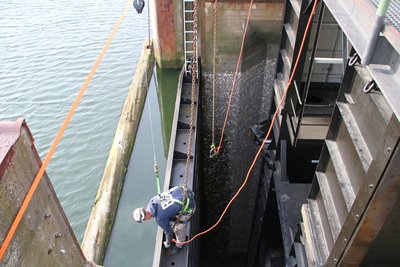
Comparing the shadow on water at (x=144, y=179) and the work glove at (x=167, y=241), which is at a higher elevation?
the work glove at (x=167, y=241)

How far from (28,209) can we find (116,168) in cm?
677

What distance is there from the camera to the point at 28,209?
2424 millimetres

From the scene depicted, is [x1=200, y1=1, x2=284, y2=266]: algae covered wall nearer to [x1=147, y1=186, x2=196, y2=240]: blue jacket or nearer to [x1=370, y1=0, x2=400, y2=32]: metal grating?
[x1=147, y1=186, x2=196, y2=240]: blue jacket

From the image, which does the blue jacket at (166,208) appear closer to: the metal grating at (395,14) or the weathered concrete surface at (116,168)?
the weathered concrete surface at (116,168)

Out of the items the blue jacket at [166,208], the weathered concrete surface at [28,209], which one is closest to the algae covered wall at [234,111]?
the blue jacket at [166,208]

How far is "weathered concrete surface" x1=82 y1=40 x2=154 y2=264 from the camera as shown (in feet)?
24.6

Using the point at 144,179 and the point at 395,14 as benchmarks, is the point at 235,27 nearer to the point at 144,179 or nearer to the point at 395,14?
the point at 144,179

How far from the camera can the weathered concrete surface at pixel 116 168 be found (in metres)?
7.49

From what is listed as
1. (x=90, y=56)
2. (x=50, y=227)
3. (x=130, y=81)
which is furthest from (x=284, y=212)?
(x=90, y=56)

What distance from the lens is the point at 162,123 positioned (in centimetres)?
1225

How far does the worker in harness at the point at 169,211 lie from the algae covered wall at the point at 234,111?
4.36m

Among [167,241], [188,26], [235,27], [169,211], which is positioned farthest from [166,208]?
[188,26]

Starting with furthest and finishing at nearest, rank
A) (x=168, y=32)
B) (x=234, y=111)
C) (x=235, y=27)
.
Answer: (x=168, y=32) < (x=234, y=111) < (x=235, y=27)

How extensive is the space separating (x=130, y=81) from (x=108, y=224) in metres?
6.12
